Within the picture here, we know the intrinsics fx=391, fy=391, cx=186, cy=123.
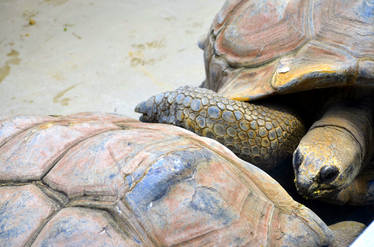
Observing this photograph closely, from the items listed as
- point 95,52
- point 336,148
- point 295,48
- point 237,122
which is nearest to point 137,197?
point 237,122

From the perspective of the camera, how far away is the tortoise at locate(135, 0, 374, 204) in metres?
1.46

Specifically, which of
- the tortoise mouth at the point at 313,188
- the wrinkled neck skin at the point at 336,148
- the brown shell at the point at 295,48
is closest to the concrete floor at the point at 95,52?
the brown shell at the point at 295,48

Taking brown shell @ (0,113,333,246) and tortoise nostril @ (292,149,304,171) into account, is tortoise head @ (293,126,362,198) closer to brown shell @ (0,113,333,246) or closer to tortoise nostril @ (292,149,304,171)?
tortoise nostril @ (292,149,304,171)

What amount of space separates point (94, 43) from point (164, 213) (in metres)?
2.90

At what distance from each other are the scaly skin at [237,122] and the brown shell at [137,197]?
330mm

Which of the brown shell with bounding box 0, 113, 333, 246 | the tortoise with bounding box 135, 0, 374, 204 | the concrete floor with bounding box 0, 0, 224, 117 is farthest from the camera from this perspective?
the concrete floor with bounding box 0, 0, 224, 117

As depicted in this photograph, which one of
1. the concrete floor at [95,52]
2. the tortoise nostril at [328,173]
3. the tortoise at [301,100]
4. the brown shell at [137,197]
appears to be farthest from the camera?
the concrete floor at [95,52]

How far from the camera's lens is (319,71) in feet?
4.92

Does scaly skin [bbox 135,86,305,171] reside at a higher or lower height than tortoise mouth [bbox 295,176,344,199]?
higher

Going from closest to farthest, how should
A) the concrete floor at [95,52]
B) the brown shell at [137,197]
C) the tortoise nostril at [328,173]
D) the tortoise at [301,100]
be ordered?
the brown shell at [137,197] → the tortoise nostril at [328,173] → the tortoise at [301,100] → the concrete floor at [95,52]

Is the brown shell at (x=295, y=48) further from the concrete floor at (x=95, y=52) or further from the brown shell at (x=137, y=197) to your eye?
the concrete floor at (x=95, y=52)

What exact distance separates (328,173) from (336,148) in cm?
12

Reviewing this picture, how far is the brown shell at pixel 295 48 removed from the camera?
1.52 m

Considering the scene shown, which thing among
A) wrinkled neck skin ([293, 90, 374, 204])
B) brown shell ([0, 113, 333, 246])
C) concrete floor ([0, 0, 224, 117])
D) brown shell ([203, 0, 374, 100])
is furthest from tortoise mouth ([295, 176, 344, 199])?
concrete floor ([0, 0, 224, 117])
